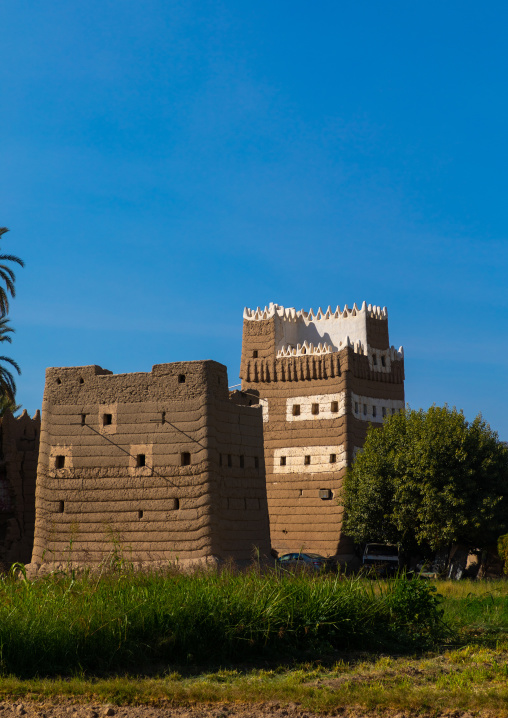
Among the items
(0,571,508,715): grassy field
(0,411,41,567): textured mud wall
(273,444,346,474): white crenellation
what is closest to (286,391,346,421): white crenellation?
(273,444,346,474): white crenellation

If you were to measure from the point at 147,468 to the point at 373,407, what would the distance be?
698 inches

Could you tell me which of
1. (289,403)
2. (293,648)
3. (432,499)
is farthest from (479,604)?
(289,403)

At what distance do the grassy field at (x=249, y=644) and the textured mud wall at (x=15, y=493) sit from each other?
18645 millimetres

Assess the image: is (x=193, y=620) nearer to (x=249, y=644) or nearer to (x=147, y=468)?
(x=249, y=644)

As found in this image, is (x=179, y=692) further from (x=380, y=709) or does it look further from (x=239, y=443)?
(x=239, y=443)

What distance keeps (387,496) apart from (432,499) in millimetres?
2783

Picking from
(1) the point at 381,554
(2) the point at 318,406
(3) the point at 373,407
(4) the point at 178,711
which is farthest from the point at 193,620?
(3) the point at 373,407

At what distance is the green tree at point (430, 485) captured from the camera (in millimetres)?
32156

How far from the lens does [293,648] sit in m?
12.6

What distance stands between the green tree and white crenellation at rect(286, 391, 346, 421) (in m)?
2.74

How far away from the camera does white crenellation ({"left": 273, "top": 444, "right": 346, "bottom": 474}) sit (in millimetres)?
38062

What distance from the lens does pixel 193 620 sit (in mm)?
12453

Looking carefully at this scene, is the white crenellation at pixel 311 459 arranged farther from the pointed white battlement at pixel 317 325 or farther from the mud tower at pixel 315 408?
the pointed white battlement at pixel 317 325

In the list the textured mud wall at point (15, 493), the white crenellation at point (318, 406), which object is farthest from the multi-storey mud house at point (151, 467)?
the white crenellation at point (318, 406)
